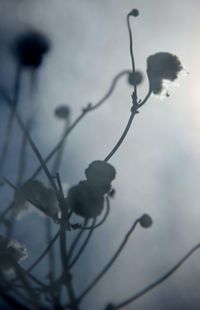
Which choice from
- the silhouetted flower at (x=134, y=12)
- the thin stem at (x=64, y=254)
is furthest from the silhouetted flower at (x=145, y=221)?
the silhouetted flower at (x=134, y=12)

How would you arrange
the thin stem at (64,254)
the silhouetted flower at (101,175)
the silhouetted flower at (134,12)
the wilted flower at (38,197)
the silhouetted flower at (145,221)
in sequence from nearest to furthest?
the thin stem at (64,254) < the silhouetted flower at (101,175) < the wilted flower at (38,197) < the silhouetted flower at (145,221) < the silhouetted flower at (134,12)

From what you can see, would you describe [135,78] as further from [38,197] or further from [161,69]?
[38,197]

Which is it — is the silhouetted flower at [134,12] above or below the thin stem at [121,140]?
above

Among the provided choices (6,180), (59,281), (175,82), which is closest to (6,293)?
(59,281)

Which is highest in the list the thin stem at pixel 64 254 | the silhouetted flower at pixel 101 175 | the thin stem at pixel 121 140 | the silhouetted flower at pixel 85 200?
the thin stem at pixel 121 140

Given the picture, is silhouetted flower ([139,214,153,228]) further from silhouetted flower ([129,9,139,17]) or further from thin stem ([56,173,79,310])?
silhouetted flower ([129,9,139,17])

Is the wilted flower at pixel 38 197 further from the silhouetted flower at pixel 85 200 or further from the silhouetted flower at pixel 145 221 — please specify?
the silhouetted flower at pixel 145 221

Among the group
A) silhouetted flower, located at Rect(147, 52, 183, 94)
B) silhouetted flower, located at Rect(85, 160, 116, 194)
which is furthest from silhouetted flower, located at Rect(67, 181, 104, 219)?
silhouetted flower, located at Rect(147, 52, 183, 94)
